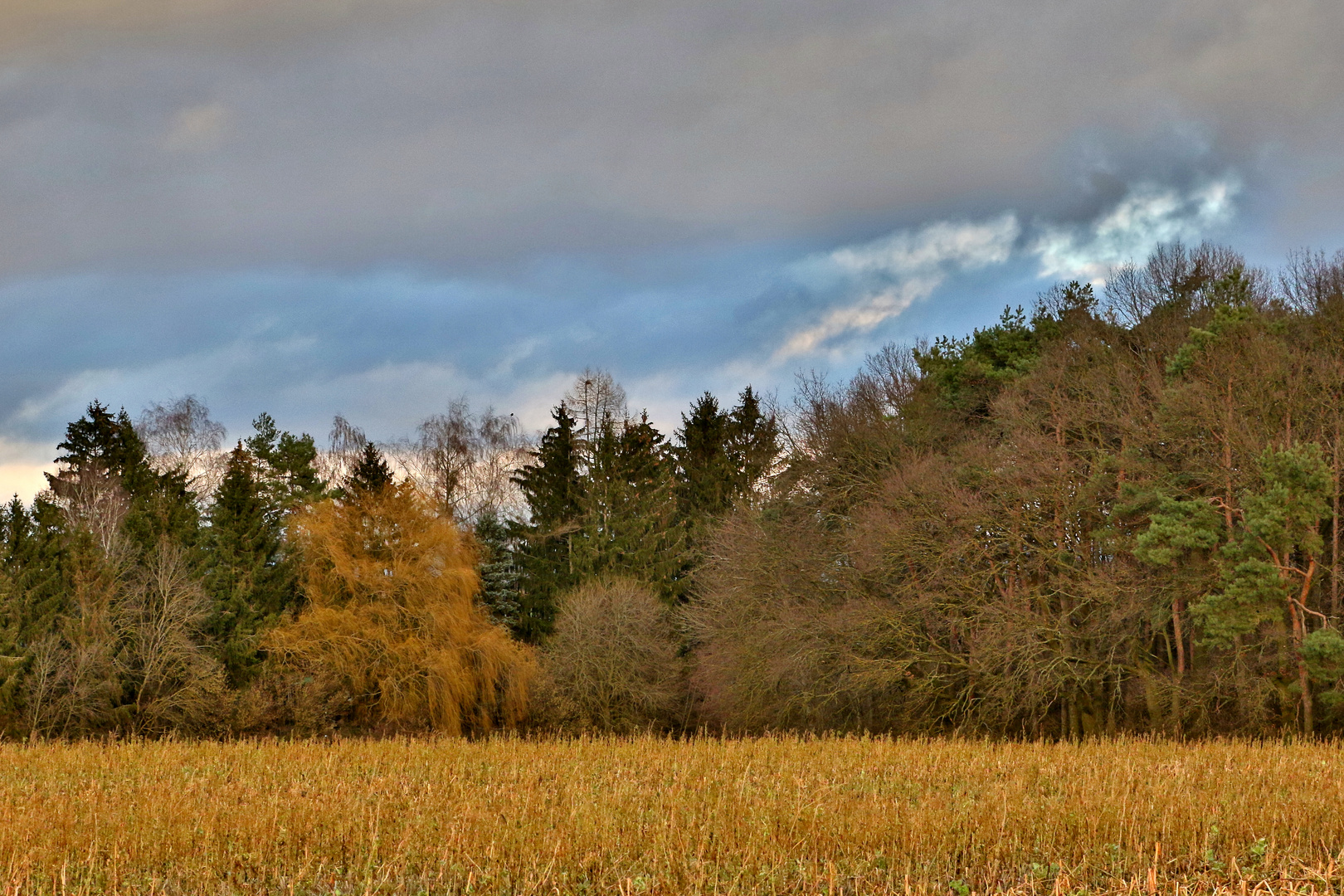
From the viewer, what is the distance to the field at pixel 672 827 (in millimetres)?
9492

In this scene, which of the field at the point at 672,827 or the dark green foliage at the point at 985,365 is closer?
the field at the point at 672,827

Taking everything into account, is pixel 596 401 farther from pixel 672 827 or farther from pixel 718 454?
pixel 672 827

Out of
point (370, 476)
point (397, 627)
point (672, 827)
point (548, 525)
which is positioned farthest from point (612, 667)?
point (672, 827)

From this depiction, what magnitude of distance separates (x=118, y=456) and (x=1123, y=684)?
116 ft

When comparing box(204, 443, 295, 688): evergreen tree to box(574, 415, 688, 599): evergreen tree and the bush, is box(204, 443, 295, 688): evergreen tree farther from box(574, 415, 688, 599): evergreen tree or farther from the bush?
box(574, 415, 688, 599): evergreen tree

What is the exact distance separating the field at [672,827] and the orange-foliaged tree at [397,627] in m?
20.4

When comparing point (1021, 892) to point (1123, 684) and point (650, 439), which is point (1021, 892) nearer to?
point (1123, 684)

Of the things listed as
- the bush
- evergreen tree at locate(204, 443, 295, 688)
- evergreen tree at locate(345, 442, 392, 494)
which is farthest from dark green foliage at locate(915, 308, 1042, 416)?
evergreen tree at locate(204, 443, 295, 688)

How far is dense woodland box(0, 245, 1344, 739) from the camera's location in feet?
85.8

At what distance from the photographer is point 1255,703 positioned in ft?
81.2

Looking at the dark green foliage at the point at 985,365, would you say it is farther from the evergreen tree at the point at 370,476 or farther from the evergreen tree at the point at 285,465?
the evergreen tree at the point at 285,465

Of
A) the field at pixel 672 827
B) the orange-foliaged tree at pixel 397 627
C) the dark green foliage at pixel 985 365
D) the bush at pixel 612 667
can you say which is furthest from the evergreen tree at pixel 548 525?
the field at pixel 672 827

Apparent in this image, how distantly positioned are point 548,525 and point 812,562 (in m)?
18.9

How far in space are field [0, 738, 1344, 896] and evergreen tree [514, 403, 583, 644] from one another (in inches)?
1160
